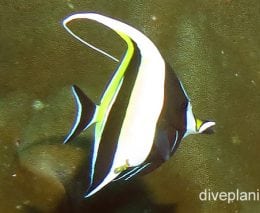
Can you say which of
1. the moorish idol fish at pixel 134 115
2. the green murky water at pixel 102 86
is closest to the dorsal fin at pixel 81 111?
the moorish idol fish at pixel 134 115

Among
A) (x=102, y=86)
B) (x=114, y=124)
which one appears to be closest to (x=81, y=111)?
(x=114, y=124)

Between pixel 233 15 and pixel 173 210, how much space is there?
0.84 metres

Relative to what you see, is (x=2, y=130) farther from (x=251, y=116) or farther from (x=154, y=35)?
(x=251, y=116)

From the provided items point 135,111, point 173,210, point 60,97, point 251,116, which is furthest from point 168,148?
point 251,116

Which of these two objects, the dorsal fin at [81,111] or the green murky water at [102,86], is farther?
the green murky water at [102,86]

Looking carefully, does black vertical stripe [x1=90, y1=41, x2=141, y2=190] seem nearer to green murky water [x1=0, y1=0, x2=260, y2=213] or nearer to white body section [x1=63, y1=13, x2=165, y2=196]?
white body section [x1=63, y1=13, x2=165, y2=196]

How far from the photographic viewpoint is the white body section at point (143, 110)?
2.96ft

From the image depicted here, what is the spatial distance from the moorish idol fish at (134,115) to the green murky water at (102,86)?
666mm

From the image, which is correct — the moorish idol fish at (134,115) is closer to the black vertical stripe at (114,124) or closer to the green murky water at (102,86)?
the black vertical stripe at (114,124)

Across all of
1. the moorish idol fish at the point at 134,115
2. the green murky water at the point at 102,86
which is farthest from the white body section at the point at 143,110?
the green murky water at the point at 102,86

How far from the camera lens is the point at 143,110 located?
0.94 meters

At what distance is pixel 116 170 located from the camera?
89 centimetres

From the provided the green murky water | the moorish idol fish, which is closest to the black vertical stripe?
the moorish idol fish

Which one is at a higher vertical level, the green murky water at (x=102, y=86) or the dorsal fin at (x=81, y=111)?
the dorsal fin at (x=81, y=111)
